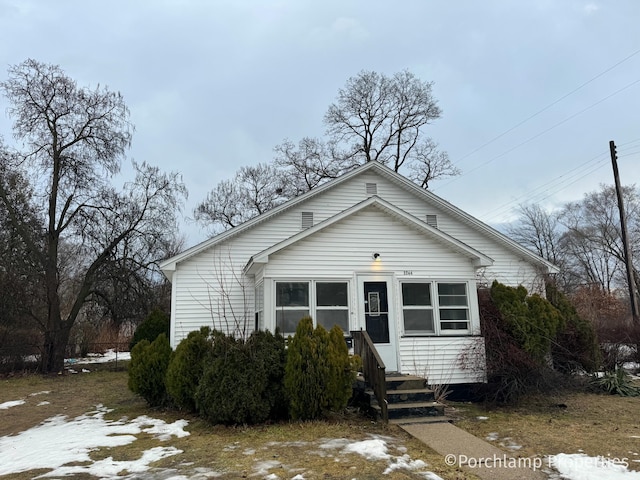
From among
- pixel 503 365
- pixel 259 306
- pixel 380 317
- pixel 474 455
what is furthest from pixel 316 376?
pixel 503 365

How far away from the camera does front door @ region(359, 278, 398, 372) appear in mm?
9961

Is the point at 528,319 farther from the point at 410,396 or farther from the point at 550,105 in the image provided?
the point at 550,105

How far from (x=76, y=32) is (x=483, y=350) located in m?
15.0

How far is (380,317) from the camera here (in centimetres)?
1022

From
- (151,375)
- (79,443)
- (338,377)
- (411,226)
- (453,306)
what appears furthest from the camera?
(411,226)

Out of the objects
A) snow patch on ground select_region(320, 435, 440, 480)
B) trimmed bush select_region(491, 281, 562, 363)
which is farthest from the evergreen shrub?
trimmed bush select_region(491, 281, 562, 363)

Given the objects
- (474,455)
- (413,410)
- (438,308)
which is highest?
(438,308)

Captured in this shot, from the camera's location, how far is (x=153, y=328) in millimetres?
16547

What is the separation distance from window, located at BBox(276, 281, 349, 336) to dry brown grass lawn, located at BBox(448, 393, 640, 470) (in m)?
3.15

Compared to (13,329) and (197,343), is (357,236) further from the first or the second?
(13,329)

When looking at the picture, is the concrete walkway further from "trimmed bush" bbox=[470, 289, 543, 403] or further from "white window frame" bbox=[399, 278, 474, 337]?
"white window frame" bbox=[399, 278, 474, 337]

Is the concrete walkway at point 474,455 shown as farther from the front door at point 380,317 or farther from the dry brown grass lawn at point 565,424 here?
the front door at point 380,317

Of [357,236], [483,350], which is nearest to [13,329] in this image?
[357,236]

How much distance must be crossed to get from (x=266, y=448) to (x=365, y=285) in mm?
4992
